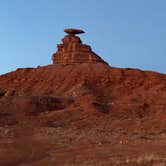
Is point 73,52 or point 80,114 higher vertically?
point 73,52

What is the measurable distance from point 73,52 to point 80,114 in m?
30.2

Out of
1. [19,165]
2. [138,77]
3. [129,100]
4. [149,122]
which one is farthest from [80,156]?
[138,77]

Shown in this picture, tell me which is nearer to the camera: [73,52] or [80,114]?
[80,114]

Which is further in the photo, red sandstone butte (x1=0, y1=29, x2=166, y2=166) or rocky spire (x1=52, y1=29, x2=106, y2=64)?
rocky spire (x1=52, y1=29, x2=106, y2=64)

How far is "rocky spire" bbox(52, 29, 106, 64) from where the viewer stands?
77312mm

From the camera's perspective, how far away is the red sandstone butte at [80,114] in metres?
17.9

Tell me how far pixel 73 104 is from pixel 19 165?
1510 inches

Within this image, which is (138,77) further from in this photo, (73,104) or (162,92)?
(73,104)

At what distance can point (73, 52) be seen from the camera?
7781 centimetres

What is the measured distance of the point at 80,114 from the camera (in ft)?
160

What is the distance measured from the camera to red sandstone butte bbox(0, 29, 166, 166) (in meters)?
17.9

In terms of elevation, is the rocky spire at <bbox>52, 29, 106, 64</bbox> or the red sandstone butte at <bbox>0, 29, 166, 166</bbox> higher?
the rocky spire at <bbox>52, 29, 106, 64</bbox>

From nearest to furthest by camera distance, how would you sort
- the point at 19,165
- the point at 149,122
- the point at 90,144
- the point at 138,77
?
the point at 19,165 < the point at 90,144 < the point at 149,122 < the point at 138,77

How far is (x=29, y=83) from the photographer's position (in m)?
71.0
